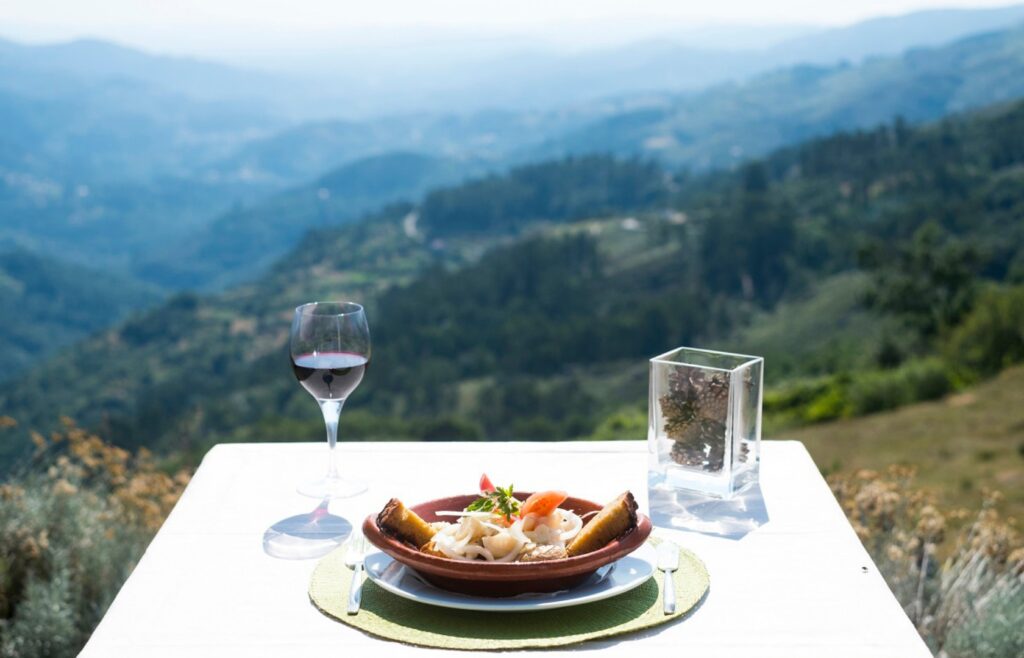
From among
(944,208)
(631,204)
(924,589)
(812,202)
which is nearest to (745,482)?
(924,589)

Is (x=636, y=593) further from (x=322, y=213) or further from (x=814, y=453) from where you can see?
(x=322, y=213)

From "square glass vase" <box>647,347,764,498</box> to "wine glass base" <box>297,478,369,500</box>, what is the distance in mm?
558

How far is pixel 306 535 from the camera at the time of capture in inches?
69.4

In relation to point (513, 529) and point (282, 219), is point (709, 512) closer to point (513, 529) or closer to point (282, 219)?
point (513, 529)

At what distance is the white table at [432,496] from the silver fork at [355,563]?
4 centimetres

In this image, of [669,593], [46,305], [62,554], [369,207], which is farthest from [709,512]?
[369,207]

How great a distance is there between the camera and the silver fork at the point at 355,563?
143 cm

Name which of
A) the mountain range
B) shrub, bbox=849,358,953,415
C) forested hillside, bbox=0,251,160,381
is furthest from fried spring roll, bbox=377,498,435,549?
forested hillside, bbox=0,251,160,381

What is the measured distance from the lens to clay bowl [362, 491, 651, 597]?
1394mm

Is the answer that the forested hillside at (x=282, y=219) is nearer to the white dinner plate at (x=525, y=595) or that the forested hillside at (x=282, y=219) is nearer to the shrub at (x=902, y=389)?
the shrub at (x=902, y=389)

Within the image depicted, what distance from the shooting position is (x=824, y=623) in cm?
140

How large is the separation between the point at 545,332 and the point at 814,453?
37.5 meters

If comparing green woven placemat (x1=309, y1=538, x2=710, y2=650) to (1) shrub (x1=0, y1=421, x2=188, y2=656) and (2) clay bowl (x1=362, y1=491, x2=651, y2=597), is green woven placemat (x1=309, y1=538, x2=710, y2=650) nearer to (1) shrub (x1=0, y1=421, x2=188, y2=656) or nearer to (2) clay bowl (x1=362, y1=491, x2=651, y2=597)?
(2) clay bowl (x1=362, y1=491, x2=651, y2=597)

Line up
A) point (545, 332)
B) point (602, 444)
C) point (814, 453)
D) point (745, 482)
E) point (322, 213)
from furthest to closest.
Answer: point (322, 213), point (545, 332), point (814, 453), point (602, 444), point (745, 482)
